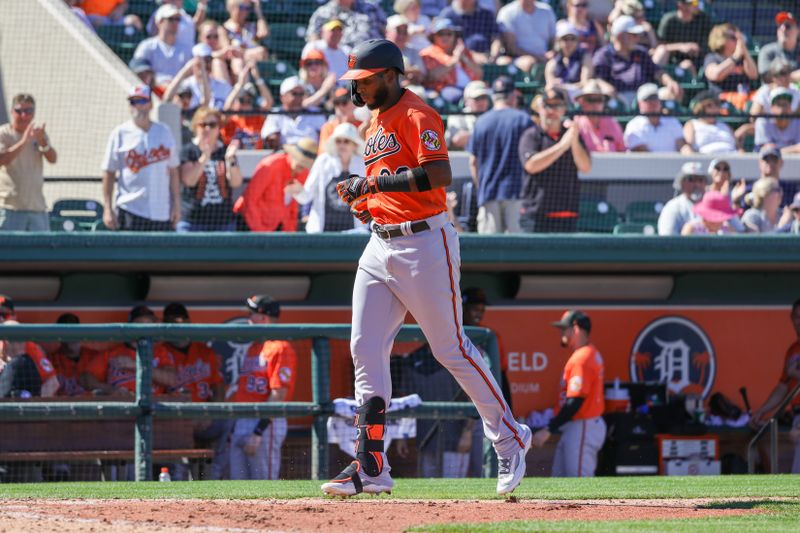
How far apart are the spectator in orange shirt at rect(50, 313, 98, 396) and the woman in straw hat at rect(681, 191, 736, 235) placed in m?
4.55

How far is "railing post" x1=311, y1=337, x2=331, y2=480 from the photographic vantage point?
786 cm

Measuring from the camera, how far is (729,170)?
10.5 m

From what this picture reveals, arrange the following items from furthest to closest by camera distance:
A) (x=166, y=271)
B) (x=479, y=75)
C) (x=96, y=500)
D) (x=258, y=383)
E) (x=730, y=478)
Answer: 1. (x=479, y=75)
2. (x=166, y=271)
3. (x=258, y=383)
4. (x=730, y=478)
5. (x=96, y=500)

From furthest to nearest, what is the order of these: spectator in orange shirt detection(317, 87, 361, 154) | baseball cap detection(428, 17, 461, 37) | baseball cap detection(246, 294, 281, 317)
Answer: baseball cap detection(428, 17, 461, 37)
spectator in orange shirt detection(317, 87, 361, 154)
baseball cap detection(246, 294, 281, 317)

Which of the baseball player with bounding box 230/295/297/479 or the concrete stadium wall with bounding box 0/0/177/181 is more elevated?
the concrete stadium wall with bounding box 0/0/177/181

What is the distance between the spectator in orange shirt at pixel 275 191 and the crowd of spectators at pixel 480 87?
0.02 m

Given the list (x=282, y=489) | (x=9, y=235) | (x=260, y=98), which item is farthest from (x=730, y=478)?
(x=260, y=98)

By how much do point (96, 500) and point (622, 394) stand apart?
5.62 metres

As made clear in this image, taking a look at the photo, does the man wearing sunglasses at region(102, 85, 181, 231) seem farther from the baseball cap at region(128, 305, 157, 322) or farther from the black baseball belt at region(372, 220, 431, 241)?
the black baseball belt at region(372, 220, 431, 241)

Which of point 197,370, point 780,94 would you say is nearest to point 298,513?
point 197,370

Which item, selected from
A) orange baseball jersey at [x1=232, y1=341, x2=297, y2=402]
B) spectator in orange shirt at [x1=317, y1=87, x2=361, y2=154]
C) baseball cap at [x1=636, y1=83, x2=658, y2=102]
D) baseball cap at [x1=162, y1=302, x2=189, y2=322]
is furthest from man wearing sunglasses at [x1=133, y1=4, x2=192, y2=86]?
baseball cap at [x1=636, y1=83, x2=658, y2=102]

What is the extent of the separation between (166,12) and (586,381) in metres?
4.84

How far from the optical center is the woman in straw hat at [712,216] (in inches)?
410

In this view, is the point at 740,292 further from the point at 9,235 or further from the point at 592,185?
the point at 9,235
